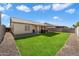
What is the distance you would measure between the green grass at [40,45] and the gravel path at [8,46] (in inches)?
11.4

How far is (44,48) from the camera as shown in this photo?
26.7 ft

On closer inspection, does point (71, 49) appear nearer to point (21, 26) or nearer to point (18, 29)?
point (18, 29)

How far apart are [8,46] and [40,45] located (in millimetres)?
1717

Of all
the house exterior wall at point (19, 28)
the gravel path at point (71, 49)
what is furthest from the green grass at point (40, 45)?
the house exterior wall at point (19, 28)

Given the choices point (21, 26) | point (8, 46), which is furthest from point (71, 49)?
point (21, 26)

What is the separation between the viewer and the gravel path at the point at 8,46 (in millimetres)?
7215

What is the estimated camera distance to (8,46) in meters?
8.23

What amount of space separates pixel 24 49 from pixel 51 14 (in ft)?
8.50

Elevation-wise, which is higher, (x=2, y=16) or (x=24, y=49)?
(x=2, y=16)

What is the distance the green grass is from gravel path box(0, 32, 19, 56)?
0.29 meters

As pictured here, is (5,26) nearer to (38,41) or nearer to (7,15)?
(7,15)

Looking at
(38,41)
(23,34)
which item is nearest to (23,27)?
(23,34)

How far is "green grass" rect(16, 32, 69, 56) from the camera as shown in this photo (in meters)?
7.45

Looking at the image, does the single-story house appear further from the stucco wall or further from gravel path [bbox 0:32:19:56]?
gravel path [bbox 0:32:19:56]
